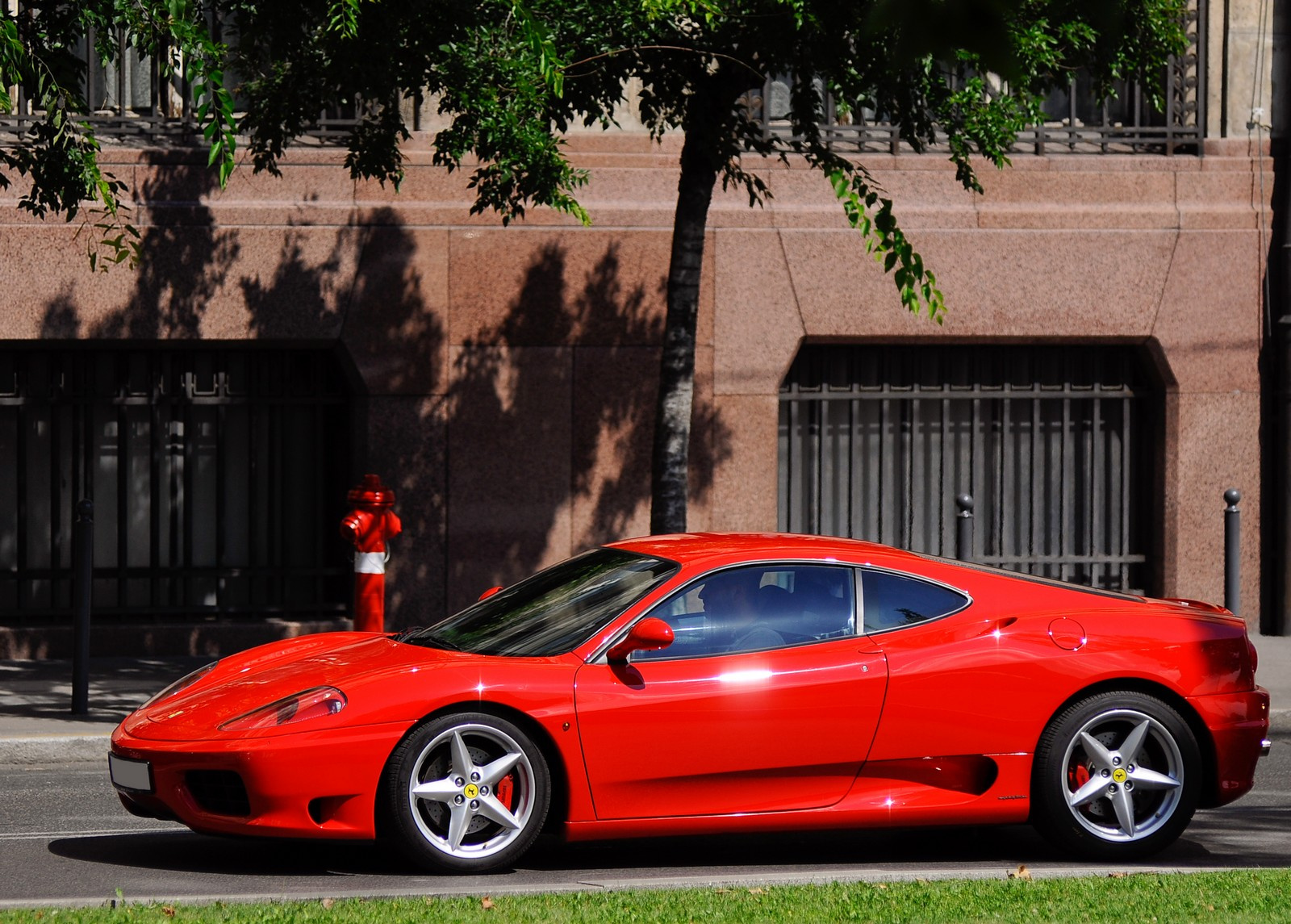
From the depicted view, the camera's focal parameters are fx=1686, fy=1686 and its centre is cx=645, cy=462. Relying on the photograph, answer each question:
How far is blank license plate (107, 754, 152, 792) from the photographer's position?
5820 millimetres

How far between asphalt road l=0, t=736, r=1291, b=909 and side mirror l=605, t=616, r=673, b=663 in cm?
78

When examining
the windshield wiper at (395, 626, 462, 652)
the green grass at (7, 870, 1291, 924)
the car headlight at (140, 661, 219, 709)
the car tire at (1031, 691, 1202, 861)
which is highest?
the windshield wiper at (395, 626, 462, 652)

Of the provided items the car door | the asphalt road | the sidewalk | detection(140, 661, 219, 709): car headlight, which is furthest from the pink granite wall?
the car door

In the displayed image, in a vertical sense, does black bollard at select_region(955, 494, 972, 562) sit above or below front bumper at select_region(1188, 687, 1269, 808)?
above

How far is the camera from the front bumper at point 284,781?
18.4 ft

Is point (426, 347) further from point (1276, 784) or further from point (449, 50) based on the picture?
point (1276, 784)

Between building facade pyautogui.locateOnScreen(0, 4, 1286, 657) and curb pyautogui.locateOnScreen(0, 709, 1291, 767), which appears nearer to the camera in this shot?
curb pyautogui.locateOnScreen(0, 709, 1291, 767)

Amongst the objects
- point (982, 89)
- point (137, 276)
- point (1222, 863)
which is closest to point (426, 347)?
point (137, 276)

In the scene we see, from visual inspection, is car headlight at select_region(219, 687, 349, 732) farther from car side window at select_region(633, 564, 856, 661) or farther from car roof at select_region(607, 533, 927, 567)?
car roof at select_region(607, 533, 927, 567)

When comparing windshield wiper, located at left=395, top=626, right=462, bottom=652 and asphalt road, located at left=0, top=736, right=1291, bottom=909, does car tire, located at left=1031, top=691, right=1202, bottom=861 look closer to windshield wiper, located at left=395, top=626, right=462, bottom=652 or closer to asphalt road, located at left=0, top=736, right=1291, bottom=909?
asphalt road, located at left=0, top=736, right=1291, bottom=909

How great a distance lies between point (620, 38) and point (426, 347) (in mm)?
3823

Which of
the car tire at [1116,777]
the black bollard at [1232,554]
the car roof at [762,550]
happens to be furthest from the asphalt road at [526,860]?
the black bollard at [1232,554]

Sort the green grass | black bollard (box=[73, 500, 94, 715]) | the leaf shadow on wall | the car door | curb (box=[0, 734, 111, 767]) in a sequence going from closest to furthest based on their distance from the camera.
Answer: the green grass, the car door, curb (box=[0, 734, 111, 767]), black bollard (box=[73, 500, 94, 715]), the leaf shadow on wall

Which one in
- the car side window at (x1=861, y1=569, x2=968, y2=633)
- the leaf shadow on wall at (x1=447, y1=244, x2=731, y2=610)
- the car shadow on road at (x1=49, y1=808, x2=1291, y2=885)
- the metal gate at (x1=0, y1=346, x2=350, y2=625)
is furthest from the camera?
the leaf shadow on wall at (x1=447, y1=244, x2=731, y2=610)
